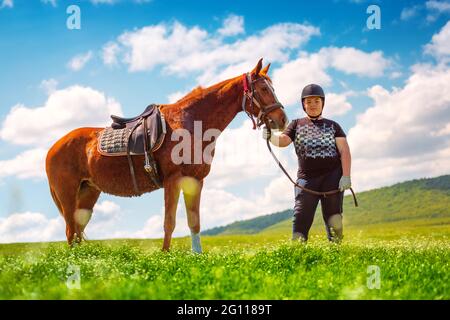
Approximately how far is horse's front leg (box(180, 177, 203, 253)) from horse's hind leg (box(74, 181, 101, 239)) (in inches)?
120

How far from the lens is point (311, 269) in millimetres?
7957

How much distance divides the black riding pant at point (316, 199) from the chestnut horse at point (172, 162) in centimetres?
136

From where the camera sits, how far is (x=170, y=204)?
31.4 feet

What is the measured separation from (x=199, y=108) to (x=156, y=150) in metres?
1.25

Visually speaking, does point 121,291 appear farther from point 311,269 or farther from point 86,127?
point 86,127

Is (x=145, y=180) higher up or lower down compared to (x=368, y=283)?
higher up

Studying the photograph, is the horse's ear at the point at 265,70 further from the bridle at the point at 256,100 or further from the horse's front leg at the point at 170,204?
the horse's front leg at the point at 170,204

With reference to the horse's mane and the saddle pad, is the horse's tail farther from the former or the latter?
the horse's mane

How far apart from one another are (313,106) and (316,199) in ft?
6.34

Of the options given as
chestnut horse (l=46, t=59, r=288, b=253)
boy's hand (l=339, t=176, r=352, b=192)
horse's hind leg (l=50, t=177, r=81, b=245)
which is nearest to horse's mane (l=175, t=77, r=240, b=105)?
chestnut horse (l=46, t=59, r=288, b=253)

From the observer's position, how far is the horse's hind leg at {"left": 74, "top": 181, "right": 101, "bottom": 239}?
11.6m

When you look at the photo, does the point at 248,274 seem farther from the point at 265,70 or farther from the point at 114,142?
the point at 114,142

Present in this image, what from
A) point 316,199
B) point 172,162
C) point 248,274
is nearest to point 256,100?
point 172,162
